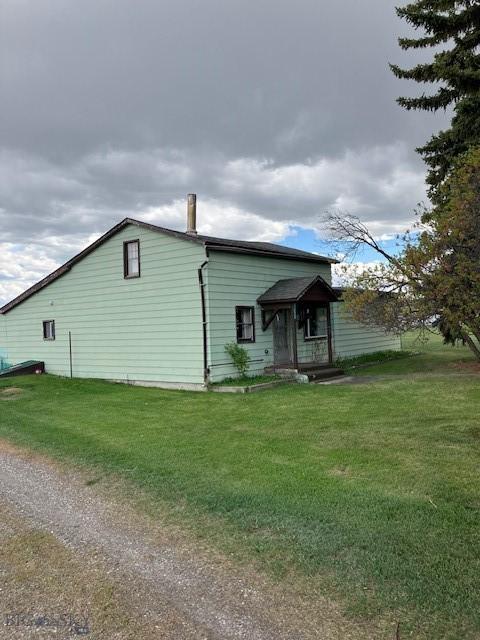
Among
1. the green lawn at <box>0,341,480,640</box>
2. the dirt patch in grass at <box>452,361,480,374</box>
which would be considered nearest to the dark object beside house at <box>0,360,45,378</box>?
the green lawn at <box>0,341,480,640</box>

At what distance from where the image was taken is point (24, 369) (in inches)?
818

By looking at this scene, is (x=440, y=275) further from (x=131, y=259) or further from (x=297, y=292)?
(x=131, y=259)

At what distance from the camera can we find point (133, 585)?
3.73 meters

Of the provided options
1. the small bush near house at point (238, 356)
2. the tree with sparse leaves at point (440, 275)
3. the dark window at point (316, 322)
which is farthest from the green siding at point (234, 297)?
the tree with sparse leaves at point (440, 275)

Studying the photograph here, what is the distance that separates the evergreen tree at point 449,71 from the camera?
12.5 m

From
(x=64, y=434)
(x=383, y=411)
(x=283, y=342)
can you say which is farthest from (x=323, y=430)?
(x=283, y=342)

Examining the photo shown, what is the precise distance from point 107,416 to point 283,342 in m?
8.11

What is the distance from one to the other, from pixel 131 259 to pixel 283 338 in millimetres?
5829

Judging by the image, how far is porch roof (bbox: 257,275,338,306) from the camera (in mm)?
15867

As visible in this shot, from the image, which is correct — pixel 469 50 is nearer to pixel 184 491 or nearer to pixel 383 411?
pixel 383 411

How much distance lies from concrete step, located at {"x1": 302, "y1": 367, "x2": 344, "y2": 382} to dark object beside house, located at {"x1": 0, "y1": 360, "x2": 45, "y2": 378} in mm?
11624

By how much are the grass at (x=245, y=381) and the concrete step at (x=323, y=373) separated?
3.24 ft

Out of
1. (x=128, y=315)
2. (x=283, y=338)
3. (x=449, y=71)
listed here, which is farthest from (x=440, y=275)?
(x=128, y=315)

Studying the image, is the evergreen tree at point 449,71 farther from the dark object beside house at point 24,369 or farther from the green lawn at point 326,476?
the dark object beside house at point 24,369
